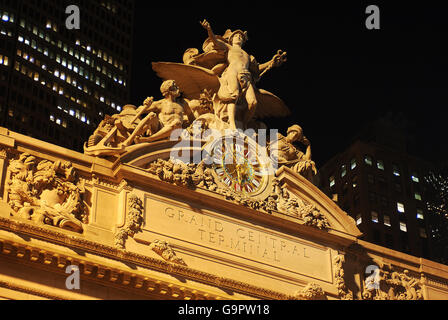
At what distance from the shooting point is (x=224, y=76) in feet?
146

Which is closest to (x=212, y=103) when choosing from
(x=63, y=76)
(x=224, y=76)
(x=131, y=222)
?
(x=224, y=76)

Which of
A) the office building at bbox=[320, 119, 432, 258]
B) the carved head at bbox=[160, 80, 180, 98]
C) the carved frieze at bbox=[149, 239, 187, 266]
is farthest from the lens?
the office building at bbox=[320, 119, 432, 258]

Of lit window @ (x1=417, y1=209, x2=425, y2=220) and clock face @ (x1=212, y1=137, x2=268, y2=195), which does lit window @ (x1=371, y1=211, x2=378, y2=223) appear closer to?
lit window @ (x1=417, y1=209, x2=425, y2=220)

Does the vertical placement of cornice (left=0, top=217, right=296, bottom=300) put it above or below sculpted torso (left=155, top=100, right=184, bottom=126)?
below

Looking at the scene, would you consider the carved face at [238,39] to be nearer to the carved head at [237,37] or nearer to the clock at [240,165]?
the carved head at [237,37]

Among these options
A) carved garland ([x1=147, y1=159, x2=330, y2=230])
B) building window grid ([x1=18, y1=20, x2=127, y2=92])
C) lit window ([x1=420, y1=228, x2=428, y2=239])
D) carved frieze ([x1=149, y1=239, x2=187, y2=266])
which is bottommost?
carved frieze ([x1=149, y1=239, x2=187, y2=266])

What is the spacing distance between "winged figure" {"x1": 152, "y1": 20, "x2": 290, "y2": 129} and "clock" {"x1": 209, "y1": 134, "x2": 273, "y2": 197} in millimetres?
982

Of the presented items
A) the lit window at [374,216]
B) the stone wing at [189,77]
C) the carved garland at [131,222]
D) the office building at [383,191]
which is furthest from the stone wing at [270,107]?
the lit window at [374,216]

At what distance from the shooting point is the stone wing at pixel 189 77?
44344 mm

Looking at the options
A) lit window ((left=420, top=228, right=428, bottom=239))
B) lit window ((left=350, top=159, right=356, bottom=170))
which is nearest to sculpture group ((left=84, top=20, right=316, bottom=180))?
lit window ((left=420, top=228, right=428, bottom=239))

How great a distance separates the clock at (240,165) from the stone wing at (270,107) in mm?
3889

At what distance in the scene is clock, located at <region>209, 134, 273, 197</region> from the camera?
41.6m

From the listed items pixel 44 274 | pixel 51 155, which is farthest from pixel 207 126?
pixel 44 274

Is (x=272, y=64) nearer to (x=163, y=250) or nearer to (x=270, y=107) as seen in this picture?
(x=270, y=107)
